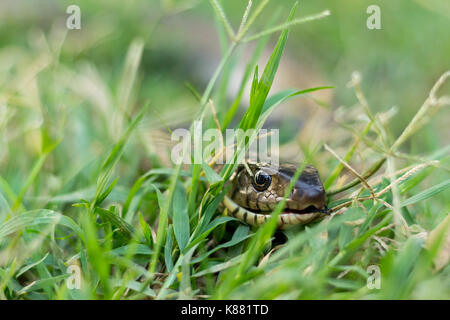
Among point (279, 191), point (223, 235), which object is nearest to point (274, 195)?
point (279, 191)

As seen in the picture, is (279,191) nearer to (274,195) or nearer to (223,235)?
(274,195)

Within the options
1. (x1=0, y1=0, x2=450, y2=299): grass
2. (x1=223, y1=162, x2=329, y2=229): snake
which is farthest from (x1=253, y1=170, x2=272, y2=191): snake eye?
(x1=0, y1=0, x2=450, y2=299): grass

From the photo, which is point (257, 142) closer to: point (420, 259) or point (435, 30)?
point (420, 259)

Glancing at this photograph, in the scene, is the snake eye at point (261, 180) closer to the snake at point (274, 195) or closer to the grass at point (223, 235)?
the snake at point (274, 195)

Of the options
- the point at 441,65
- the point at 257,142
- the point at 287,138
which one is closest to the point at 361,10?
the point at 441,65

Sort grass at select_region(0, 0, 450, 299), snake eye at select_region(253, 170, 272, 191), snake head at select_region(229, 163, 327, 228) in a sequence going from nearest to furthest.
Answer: grass at select_region(0, 0, 450, 299) < snake head at select_region(229, 163, 327, 228) < snake eye at select_region(253, 170, 272, 191)

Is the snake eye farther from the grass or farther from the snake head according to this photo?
the grass

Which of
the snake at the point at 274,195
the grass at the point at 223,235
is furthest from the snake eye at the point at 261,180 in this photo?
the grass at the point at 223,235
